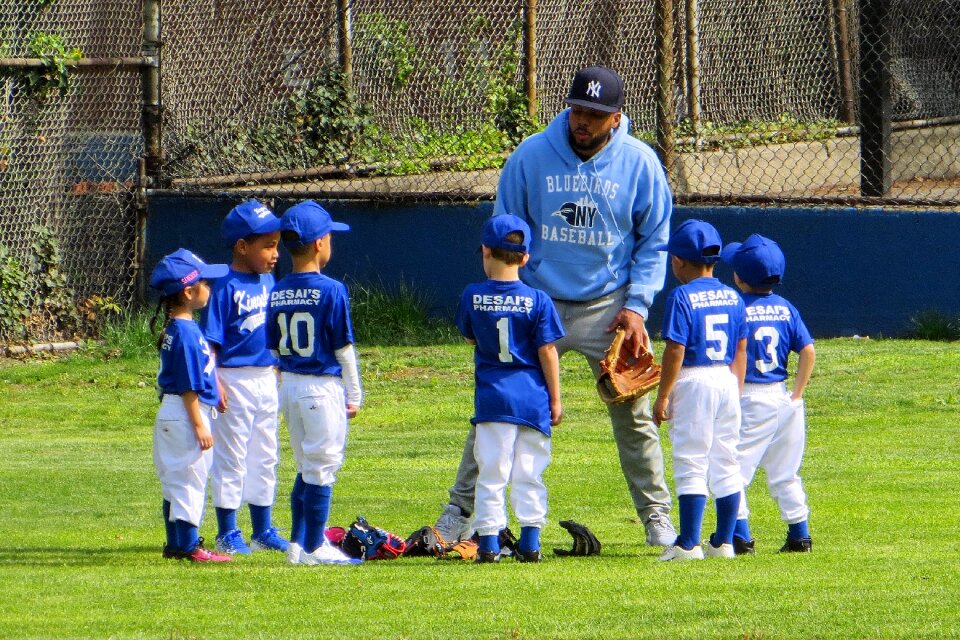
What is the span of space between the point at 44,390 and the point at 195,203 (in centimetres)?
247

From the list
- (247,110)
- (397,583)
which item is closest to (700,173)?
(247,110)

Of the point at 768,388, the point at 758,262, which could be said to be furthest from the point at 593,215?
the point at 768,388

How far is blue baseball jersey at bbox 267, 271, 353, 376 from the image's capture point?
5.77 m

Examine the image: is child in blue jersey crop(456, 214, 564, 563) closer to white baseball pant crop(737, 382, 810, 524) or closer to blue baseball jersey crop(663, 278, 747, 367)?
blue baseball jersey crop(663, 278, 747, 367)

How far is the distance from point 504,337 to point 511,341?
33 millimetres

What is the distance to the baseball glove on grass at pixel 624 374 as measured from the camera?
6059mm

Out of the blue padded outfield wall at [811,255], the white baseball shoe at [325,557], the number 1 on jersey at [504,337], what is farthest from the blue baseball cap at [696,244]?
the blue padded outfield wall at [811,255]

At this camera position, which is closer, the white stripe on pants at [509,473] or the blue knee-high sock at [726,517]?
the white stripe on pants at [509,473]

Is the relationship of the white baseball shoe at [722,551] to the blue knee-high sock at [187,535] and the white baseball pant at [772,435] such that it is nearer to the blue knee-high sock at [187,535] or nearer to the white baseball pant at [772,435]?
the white baseball pant at [772,435]

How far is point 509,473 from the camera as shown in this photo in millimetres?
5820

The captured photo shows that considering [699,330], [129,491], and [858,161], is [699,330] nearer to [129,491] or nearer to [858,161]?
[129,491]

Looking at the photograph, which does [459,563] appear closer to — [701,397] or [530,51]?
[701,397]

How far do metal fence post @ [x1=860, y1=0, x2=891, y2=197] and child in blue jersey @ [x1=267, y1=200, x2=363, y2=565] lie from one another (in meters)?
6.59

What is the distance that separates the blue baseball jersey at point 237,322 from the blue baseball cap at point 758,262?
6.85 ft
